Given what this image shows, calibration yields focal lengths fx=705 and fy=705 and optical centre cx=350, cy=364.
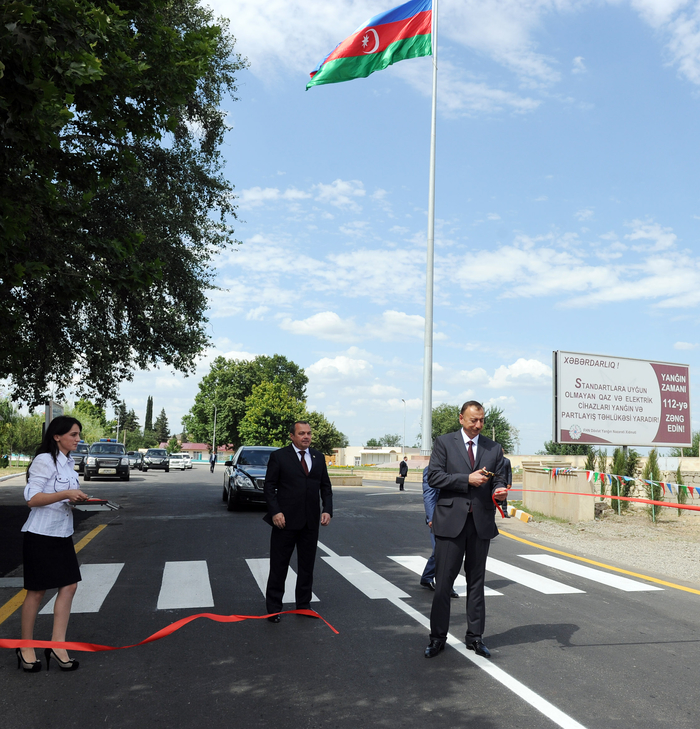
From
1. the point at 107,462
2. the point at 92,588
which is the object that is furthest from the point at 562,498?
the point at 107,462

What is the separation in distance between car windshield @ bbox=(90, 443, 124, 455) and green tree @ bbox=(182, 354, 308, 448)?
4710 centimetres

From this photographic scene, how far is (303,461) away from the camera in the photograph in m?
6.84

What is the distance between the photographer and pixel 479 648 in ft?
17.7

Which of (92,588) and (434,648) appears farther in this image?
(92,588)

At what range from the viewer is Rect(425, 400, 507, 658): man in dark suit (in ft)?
17.7

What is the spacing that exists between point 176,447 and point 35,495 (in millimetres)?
161189

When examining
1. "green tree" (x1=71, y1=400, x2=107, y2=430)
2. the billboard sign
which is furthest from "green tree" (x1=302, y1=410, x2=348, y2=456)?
the billboard sign

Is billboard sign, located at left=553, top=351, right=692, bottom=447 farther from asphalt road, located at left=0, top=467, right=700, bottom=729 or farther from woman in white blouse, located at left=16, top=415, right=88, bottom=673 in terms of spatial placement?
woman in white blouse, located at left=16, top=415, right=88, bottom=673

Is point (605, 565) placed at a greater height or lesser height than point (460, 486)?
lesser

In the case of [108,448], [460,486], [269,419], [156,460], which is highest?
[269,419]

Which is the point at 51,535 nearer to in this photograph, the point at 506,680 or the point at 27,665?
the point at 27,665

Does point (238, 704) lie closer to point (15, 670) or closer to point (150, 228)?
point (15, 670)

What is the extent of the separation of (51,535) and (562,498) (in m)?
15.3

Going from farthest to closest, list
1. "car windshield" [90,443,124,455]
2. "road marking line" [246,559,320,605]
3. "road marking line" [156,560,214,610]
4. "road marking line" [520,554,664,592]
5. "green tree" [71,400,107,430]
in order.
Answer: "green tree" [71,400,107,430], "car windshield" [90,443,124,455], "road marking line" [520,554,664,592], "road marking line" [246,559,320,605], "road marking line" [156,560,214,610]
